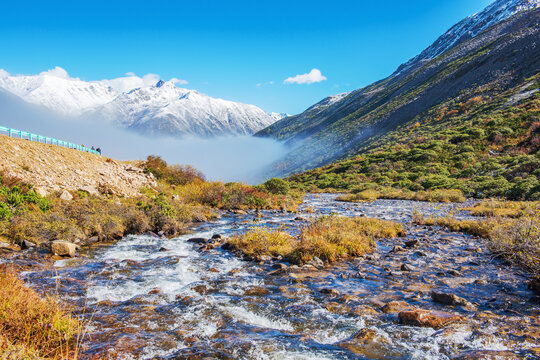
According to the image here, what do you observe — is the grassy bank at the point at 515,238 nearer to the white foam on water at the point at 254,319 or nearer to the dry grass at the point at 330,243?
the dry grass at the point at 330,243

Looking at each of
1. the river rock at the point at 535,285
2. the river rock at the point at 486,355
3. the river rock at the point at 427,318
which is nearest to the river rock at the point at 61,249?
the river rock at the point at 427,318

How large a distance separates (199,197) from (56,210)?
13.3 m

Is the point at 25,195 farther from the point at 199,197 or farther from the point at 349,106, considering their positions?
the point at 349,106

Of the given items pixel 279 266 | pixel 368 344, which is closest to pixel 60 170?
pixel 279 266

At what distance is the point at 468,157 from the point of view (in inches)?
1578

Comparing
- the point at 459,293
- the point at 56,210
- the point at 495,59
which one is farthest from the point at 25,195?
the point at 495,59

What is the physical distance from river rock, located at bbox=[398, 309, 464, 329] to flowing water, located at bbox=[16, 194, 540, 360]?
0.16 meters

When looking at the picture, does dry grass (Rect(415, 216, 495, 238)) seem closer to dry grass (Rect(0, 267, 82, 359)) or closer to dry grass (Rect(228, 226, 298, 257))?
dry grass (Rect(228, 226, 298, 257))

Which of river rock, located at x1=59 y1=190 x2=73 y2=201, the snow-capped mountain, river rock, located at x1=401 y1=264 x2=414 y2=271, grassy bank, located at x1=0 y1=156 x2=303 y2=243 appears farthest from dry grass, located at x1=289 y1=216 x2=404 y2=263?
the snow-capped mountain

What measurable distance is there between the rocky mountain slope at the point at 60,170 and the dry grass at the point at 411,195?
23.4 m

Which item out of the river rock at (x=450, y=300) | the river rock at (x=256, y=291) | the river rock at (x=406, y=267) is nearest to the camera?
the river rock at (x=450, y=300)

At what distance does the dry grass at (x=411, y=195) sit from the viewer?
93.2ft

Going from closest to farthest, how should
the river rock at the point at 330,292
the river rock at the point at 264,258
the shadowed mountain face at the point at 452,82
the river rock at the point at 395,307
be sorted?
the river rock at the point at 395,307, the river rock at the point at 330,292, the river rock at the point at 264,258, the shadowed mountain face at the point at 452,82

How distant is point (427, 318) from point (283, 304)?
9.97 ft
